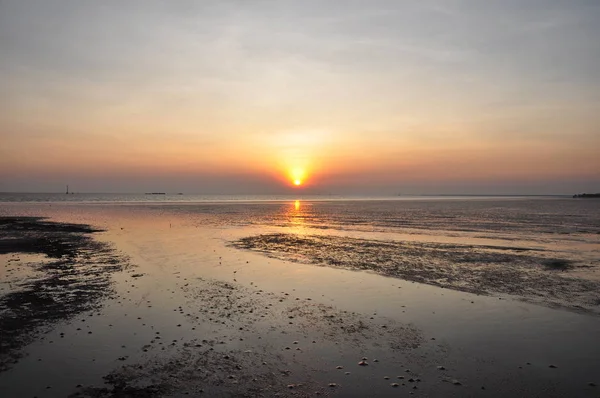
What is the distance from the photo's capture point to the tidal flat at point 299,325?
9.05 meters

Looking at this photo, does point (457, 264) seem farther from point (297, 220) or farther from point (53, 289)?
point (297, 220)

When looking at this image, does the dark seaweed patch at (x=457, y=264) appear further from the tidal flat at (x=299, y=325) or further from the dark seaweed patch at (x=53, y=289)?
the dark seaweed patch at (x=53, y=289)

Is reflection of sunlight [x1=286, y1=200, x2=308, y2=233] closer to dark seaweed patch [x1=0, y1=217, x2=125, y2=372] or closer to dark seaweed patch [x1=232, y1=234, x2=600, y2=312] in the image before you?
dark seaweed patch [x1=232, y1=234, x2=600, y2=312]

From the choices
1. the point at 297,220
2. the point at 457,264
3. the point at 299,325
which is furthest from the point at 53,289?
the point at 297,220

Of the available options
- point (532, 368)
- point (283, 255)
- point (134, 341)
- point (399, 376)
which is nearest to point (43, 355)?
point (134, 341)

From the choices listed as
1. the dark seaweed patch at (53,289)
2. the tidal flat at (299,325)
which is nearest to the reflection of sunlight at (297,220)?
the tidal flat at (299,325)

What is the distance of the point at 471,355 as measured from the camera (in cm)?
1066

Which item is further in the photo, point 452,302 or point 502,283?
point 502,283

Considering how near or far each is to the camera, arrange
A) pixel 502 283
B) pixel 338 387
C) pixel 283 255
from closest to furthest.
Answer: pixel 338 387 < pixel 502 283 < pixel 283 255

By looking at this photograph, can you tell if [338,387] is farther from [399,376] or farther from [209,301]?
[209,301]

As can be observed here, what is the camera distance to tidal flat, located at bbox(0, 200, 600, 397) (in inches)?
356

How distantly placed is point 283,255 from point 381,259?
6.81 metres

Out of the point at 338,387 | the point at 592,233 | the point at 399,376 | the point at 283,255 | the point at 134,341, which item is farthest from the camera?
the point at 592,233

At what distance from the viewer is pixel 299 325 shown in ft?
42.6
